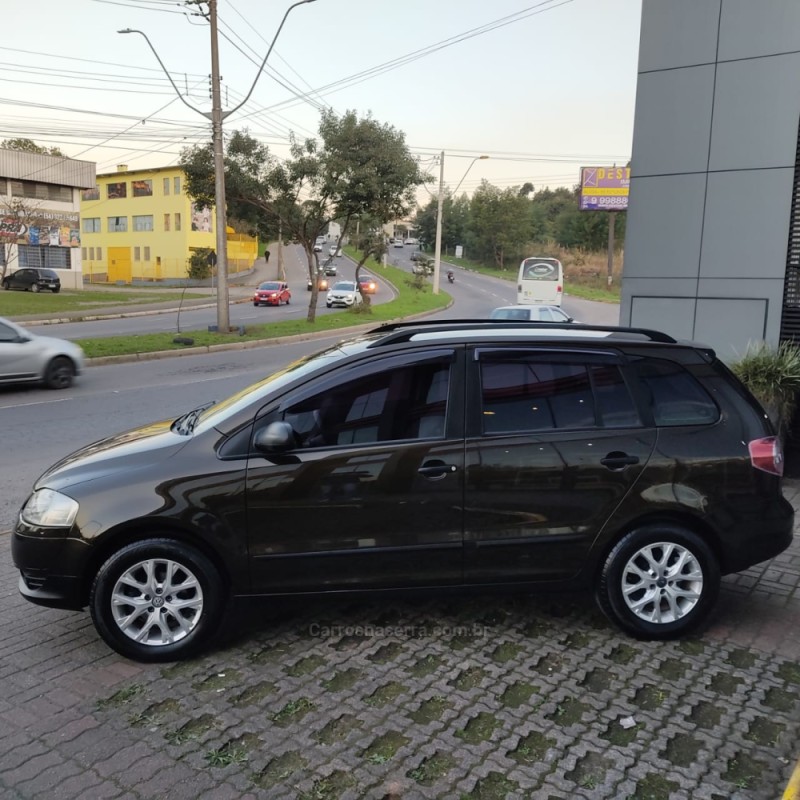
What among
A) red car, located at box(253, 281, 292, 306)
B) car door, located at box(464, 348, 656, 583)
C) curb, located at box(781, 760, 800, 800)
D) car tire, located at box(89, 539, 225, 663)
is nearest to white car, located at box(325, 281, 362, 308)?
red car, located at box(253, 281, 292, 306)

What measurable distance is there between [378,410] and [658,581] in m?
1.78

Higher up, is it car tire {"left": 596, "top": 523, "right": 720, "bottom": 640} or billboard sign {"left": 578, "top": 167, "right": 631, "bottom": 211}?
billboard sign {"left": 578, "top": 167, "right": 631, "bottom": 211}

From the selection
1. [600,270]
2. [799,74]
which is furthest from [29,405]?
[600,270]

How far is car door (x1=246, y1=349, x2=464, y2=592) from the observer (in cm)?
370

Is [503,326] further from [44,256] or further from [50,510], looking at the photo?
[44,256]

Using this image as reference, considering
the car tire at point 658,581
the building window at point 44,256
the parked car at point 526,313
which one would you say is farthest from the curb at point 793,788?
the building window at point 44,256

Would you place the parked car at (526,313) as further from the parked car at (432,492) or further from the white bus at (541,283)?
the white bus at (541,283)

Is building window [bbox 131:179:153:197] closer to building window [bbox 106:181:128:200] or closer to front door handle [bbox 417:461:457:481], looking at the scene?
building window [bbox 106:181:128:200]

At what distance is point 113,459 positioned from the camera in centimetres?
383

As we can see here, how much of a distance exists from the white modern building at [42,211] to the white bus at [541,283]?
99.5ft

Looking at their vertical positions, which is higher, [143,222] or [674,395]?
[143,222]

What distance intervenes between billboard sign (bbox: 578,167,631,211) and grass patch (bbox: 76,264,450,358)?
2308cm

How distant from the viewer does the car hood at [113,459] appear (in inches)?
146

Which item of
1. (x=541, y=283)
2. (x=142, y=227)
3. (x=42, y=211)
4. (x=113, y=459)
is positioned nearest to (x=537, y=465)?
(x=113, y=459)
